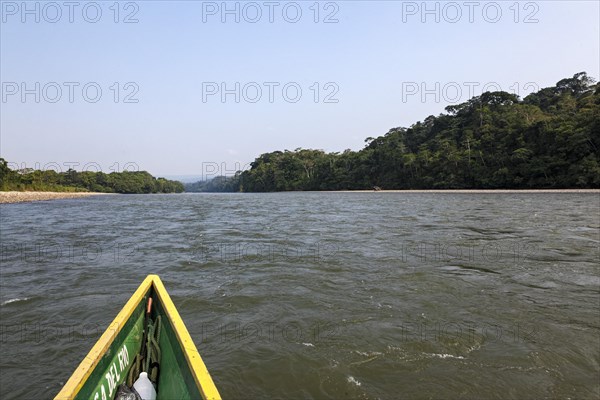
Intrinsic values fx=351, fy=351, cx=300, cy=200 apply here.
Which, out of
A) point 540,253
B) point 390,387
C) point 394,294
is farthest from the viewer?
point 540,253

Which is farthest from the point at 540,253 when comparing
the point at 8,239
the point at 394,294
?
the point at 8,239

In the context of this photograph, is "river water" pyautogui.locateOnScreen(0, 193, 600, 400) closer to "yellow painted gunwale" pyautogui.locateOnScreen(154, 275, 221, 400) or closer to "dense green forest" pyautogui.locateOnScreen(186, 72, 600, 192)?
"yellow painted gunwale" pyautogui.locateOnScreen(154, 275, 221, 400)

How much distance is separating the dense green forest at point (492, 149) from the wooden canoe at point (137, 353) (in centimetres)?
5618

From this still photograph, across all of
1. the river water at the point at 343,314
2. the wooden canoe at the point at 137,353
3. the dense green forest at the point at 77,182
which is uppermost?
the dense green forest at the point at 77,182

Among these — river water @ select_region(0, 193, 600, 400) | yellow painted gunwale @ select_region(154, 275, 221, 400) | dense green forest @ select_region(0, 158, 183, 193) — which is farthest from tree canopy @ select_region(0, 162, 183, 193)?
yellow painted gunwale @ select_region(154, 275, 221, 400)

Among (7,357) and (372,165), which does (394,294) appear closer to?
(7,357)

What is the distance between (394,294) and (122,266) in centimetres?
678

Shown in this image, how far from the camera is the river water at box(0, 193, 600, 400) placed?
3.77 metres

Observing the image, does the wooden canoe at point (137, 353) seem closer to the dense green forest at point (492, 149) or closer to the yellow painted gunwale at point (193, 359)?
the yellow painted gunwale at point (193, 359)

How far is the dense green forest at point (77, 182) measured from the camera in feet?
200

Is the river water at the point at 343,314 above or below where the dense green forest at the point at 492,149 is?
below

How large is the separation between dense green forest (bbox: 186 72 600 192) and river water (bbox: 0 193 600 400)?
47.8 meters

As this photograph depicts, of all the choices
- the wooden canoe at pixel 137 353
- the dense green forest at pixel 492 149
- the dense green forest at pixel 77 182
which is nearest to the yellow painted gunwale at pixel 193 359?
the wooden canoe at pixel 137 353

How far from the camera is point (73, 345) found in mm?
4590
